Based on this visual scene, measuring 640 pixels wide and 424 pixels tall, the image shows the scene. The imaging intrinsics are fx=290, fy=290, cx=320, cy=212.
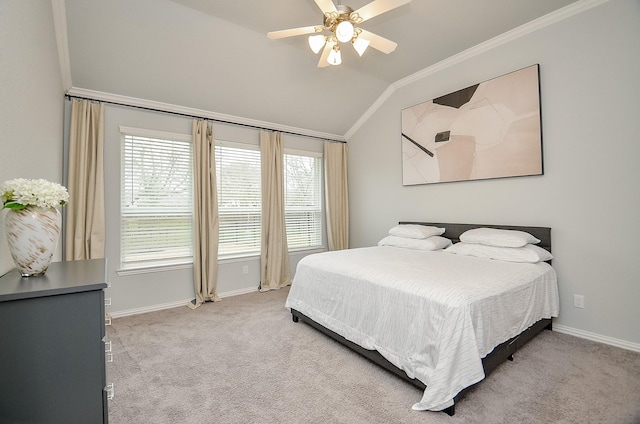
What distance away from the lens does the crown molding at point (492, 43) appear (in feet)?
8.87

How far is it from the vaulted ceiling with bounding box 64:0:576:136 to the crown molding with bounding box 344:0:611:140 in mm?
61

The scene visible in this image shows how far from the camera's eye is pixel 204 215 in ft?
12.3

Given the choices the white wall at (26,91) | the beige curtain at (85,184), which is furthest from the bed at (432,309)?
the beige curtain at (85,184)

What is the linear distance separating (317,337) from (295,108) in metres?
3.18

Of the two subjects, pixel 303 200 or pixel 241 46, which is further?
pixel 303 200

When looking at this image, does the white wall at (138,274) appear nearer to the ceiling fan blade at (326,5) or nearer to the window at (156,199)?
the window at (156,199)

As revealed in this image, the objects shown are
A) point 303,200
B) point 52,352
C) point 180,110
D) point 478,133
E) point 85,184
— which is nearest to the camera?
point 52,352

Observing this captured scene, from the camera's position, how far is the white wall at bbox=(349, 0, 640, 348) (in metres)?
2.46

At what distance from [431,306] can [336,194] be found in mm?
3447

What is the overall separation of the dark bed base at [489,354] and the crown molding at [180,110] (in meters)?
2.94

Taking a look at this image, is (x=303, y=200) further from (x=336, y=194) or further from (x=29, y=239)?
(x=29, y=239)

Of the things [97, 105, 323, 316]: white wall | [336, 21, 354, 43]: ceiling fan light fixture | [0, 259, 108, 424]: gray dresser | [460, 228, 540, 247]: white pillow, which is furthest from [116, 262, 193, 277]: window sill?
[460, 228, 540, 247]: white pillow

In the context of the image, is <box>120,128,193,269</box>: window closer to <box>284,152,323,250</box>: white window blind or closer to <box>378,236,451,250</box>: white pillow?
<box>284,152,323,250</box>: white window blind

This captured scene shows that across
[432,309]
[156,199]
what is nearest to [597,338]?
[432,309]
